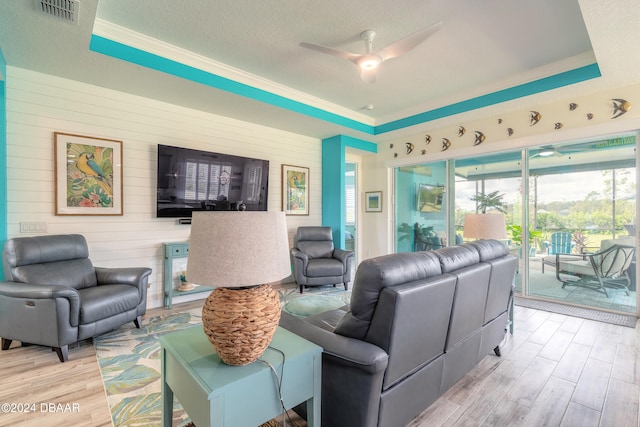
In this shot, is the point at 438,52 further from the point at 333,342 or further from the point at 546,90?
the point at 333,342

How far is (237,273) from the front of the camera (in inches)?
41.9

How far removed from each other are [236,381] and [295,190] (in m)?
4.32

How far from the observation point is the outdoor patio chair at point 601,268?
3.60m

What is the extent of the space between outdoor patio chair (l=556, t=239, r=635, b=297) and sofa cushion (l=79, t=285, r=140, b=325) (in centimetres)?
533

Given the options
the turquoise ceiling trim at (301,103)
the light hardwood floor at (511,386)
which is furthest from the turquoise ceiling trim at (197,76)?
the light hardwood floor at (511,386)

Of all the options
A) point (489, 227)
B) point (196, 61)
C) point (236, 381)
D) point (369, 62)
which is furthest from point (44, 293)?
point (489, 227)

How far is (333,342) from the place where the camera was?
1.42 metres

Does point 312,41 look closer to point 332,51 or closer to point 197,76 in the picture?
point 332,51

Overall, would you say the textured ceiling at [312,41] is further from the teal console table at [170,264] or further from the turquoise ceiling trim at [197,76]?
the teal console table at [170,264]

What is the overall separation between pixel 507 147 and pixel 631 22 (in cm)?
212

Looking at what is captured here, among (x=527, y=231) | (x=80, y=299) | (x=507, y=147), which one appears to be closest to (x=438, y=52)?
(x=507, y=147)

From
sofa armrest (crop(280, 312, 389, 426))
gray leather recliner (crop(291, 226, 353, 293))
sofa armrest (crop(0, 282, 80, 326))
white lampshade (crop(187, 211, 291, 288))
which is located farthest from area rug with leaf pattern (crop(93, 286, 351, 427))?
gray leather recliner (crop(291, 226, 353, 293))

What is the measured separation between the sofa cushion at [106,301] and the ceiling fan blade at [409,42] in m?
3.29

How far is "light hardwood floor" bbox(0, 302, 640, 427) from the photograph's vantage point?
5.72 ft
